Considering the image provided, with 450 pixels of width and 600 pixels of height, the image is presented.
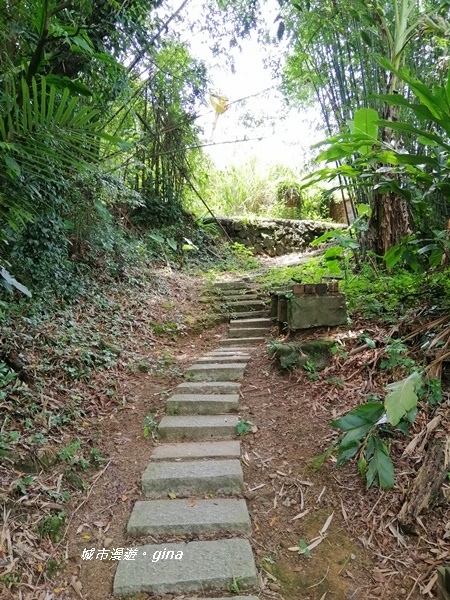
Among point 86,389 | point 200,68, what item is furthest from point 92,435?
point 200,68

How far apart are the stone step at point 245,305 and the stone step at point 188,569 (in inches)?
126

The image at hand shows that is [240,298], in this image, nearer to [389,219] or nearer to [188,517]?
[389,219]

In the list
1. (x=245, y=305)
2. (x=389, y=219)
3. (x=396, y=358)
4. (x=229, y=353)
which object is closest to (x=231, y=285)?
(x=245, y=305)

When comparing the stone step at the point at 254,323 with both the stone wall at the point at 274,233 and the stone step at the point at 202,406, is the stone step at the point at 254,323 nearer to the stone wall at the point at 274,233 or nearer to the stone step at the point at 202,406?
the stone step at the point at 202,406

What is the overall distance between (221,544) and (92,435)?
1.03 metres

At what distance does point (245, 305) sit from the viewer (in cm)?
478

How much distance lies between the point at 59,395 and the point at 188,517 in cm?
119

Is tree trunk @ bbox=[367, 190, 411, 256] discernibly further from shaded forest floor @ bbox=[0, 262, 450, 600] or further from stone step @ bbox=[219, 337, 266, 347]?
stone step @ bbox=[219, 337, 266, 347]

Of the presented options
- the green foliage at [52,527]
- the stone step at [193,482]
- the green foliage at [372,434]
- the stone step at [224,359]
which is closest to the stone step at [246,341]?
the stone step at [224,359]

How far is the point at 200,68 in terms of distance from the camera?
510 cm

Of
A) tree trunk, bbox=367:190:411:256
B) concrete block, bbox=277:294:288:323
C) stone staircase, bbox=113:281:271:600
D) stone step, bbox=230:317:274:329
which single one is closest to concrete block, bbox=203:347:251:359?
stone staircase, bbox=113:281:271:600

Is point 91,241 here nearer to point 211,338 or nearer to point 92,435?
point 211,338

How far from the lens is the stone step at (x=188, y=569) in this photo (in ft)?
4.86

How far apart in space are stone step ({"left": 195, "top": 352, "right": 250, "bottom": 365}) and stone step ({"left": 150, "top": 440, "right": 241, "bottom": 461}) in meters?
1.03
